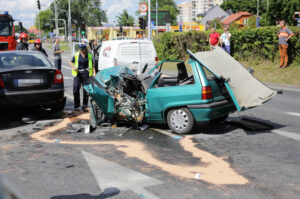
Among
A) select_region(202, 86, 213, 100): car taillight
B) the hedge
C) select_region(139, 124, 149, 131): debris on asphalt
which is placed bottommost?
select_region(139, 124, 149, 131): debris on asphalt

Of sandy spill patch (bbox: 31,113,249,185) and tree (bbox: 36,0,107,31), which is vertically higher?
tree (bbox: 36,0,107,31)

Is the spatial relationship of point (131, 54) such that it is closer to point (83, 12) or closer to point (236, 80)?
point (236, 80)

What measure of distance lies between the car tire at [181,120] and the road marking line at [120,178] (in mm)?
2054

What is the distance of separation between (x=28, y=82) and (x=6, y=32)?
14.1m

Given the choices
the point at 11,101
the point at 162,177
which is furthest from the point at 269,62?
the point at 162,177

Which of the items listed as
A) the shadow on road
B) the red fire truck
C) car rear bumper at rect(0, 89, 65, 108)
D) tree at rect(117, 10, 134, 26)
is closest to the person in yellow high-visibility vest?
car rear bumper at rect(0, 89, 65, 108)

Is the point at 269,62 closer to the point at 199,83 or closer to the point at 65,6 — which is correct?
the point at 199,83

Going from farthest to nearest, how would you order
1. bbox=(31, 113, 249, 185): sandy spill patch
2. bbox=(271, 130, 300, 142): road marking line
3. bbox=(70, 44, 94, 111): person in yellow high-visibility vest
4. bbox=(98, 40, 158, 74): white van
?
bbox=(98, 40, 158, 74): white van, bbox=(70, 44, 94, 111): person in yellow high-visibility vest, bbox=(271, 130, 300, 142): road marking line, bbox=(31, 113, 249, 185): sandy spill patch

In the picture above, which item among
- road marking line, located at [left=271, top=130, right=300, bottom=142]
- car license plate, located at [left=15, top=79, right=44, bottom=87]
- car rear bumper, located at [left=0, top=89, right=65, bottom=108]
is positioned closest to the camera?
road marking line, located at [left=271, top=130, right=300, bottom=142]

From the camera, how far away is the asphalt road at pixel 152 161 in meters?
4.39

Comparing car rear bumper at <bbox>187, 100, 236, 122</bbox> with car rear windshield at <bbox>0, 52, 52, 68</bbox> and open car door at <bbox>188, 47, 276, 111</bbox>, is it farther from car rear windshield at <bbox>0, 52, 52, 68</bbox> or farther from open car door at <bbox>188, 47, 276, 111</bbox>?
car rear windshield at <bbox>0, 52, 52, 68</bbox>

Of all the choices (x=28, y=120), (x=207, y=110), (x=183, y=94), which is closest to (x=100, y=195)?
(x=207, y=110)

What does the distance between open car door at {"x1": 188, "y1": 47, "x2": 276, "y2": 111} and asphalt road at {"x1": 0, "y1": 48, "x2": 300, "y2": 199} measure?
26.3 inches

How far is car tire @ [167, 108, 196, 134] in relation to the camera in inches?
279
